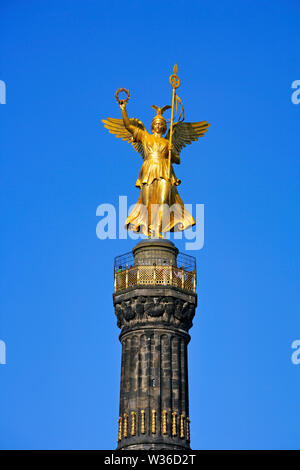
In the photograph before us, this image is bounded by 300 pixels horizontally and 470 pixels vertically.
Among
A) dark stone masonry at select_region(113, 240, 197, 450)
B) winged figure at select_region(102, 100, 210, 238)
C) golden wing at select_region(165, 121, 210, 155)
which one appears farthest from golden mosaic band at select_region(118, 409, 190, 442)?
golden wing at select_region(165, 121, 210, 155)

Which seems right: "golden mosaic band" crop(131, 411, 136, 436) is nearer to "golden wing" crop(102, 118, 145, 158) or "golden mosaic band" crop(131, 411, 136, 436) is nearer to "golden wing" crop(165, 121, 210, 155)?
"golden wing" crop(102, 118, 145, 158)

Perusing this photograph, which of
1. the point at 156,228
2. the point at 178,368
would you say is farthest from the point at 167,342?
the point at 156,228

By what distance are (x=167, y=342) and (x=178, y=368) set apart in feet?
6.23

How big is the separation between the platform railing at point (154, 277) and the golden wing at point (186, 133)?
35.0 ft

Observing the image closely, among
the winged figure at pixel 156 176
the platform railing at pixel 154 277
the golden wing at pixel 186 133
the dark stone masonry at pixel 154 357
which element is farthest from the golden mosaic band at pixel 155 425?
the golden wing at pixel 186 133

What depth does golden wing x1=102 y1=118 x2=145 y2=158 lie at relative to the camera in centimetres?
8819

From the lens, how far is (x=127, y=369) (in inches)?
3147

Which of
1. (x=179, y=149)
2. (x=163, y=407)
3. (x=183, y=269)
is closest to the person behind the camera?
(x=163, y=407)

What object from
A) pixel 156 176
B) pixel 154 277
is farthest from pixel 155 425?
pixel 156 176

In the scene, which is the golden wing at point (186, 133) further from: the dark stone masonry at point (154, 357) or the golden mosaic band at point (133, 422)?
the golden mosaic band at point (133, 422)

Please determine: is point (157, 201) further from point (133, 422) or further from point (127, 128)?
→ point (133, 422)

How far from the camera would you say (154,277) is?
268 feet

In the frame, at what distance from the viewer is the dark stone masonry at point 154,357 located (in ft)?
254
